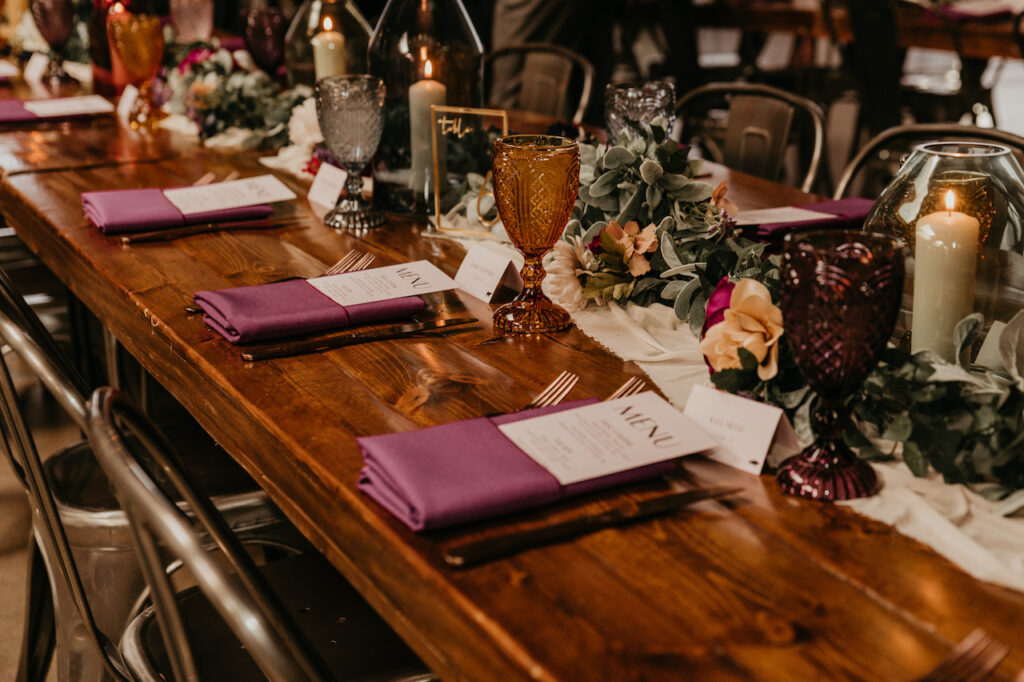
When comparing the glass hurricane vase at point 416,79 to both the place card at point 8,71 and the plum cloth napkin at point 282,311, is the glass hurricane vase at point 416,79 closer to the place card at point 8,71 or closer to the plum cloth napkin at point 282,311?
the plum cloth napkin at point 282,311

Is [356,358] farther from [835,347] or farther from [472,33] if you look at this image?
[472,33]

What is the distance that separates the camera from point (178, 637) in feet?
2.59

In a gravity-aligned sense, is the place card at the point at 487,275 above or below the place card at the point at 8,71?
below

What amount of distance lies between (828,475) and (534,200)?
463 millimetres

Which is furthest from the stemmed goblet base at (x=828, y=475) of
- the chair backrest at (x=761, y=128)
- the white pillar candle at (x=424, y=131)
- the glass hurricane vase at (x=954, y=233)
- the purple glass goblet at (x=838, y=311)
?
the chair backrest at (x=761, y=128)

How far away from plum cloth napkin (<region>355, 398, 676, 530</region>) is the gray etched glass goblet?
83 centimetres

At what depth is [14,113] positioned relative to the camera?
2627mm

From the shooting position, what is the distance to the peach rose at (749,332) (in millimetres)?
903

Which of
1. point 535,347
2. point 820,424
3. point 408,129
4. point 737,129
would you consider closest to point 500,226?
point 408,129

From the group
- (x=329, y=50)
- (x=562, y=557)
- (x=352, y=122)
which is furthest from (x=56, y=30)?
(x=562, y=557)

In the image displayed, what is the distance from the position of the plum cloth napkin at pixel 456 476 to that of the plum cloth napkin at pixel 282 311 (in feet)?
1.06

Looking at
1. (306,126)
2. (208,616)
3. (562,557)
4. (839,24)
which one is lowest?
(208,616)

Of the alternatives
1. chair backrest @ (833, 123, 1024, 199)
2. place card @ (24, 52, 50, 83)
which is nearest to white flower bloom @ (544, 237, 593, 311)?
chair backrest @ (833, 123, 1024, 199)

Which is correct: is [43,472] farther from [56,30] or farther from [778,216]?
[56,30]
